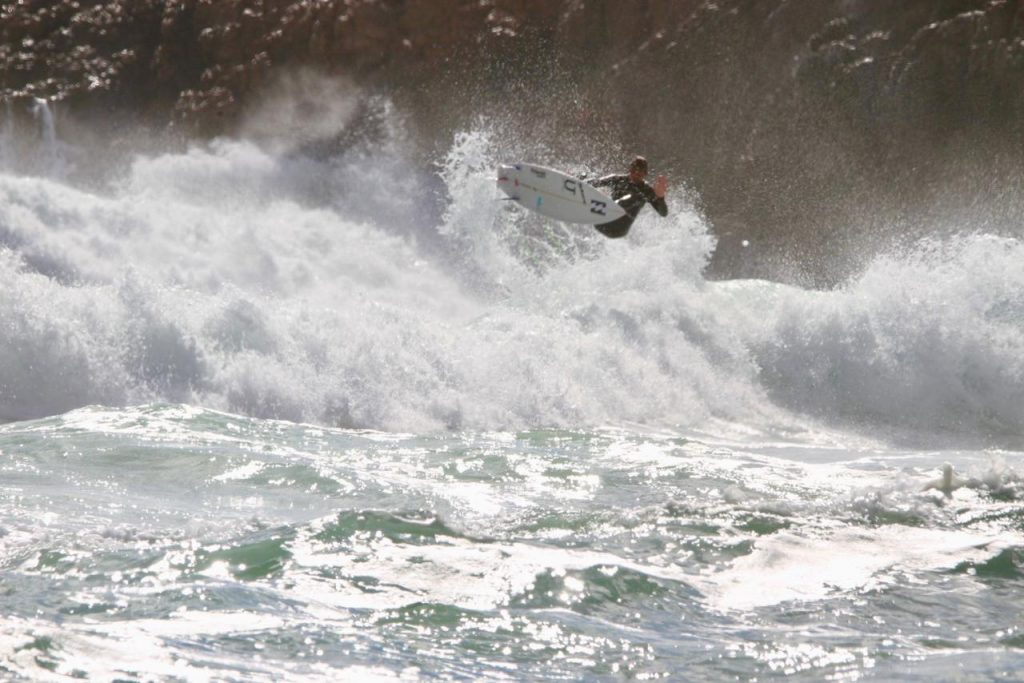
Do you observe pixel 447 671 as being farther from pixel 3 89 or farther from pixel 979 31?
pixel 3 89

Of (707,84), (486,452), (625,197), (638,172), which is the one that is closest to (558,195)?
(625,197)

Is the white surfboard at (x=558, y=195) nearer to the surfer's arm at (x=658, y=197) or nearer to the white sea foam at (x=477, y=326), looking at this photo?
the surfer's arm at (x=658, y=197)

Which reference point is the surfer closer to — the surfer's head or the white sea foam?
the surfer's head

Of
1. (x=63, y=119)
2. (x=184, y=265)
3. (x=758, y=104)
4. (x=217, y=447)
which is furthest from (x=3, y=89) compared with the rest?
(x=217, y=447)

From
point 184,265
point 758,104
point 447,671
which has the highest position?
point 758,104

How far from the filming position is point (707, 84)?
2592 cm

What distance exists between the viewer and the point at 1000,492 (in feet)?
31.3

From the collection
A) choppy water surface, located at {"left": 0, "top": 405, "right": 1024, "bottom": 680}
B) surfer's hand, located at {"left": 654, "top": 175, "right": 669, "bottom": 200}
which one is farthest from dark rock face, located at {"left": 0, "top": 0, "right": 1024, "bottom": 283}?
choppy water surface, located at {"left": 0, "top": 405, "right": 1024, "bottom": 680}

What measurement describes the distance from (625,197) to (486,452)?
4.62 meters

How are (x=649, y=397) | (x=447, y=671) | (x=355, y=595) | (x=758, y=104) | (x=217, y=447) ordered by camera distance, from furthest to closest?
1. (x=758, y=104)
2. (x=649, y=397)
3. (x=217, y=447)
4. (x=355, y=595)
5. (x=447, y=671)

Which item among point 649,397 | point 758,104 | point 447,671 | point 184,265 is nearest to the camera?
point 447,671

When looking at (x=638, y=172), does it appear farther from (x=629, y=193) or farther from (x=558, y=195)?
(x=558, y=195)

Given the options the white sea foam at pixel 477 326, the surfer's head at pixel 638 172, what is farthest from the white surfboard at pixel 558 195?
the white sea foam at pixel 477 326

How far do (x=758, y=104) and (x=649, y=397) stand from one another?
12384mm
